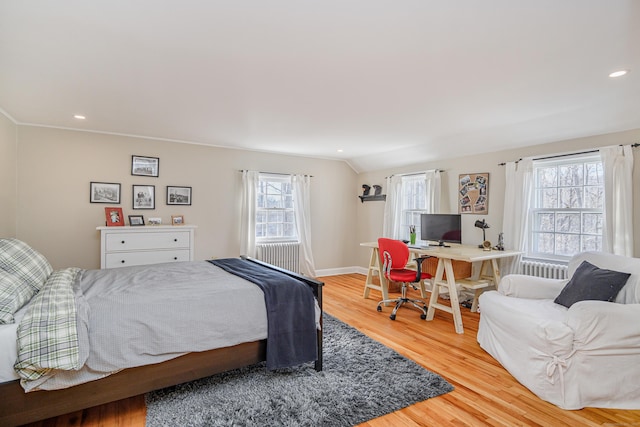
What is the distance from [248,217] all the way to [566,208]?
4.42m

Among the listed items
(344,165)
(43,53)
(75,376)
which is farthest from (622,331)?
(344,165)

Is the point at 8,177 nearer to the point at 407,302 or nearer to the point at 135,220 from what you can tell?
the point at 135,220

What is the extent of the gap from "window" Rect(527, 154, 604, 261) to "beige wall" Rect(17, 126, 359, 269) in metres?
3.56

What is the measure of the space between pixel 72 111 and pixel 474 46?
3893 mm

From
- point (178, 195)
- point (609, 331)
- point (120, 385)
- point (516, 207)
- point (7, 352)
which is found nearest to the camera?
point (7, 352)

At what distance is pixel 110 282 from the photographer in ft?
8.18

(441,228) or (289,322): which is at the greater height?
(441,228)

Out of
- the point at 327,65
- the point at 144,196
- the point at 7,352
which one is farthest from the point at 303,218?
the point at 7,352

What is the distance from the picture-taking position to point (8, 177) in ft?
11.8

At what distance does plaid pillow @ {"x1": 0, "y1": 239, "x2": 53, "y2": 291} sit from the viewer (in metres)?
2.05

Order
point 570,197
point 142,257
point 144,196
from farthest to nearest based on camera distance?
point 144,196 < point 142,257 < point 570,197

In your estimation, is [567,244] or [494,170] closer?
[567,244]

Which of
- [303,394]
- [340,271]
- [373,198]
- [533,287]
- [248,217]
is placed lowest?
[303,394]

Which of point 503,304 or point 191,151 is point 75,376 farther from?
point 191,151
